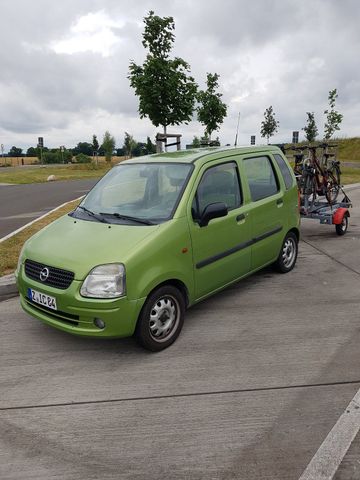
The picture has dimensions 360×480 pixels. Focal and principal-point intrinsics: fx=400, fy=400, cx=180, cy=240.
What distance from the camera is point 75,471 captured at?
7.70 feet

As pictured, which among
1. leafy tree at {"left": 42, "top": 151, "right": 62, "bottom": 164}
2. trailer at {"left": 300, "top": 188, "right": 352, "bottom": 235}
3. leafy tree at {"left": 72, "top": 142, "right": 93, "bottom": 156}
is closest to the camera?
trailer at {"left": 300, "top": 188, "right": 352, "bottom": 235}

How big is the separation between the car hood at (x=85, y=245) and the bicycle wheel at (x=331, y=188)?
5.79 meters

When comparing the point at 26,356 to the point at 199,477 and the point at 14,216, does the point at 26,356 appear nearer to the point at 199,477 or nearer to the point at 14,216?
the point at 199,477

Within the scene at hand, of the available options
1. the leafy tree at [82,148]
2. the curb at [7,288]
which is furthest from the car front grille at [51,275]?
the leafy tree at [82,148]

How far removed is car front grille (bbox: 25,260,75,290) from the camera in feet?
11.1

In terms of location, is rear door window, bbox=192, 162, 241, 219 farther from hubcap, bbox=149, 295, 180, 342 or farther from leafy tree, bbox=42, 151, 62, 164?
leafy tree, bbox=42, 151, 62, 164

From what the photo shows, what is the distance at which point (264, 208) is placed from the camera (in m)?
4.89

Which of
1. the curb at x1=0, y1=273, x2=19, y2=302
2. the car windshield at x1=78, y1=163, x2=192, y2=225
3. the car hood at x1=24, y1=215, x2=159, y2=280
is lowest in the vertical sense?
the curb at x1=0, y1=273, x2=19, y2=302

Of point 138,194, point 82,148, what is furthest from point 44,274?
point 82,148

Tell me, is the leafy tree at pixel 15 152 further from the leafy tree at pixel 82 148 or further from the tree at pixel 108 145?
the tree at pixel 108 145

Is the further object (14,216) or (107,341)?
(14,216)

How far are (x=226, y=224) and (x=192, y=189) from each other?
22.6 inches

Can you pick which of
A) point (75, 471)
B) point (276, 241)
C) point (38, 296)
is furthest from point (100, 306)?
point (276, 241)

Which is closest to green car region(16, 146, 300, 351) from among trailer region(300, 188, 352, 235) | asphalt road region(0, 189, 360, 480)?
asphalt road region(0, 189, 360, 480)
